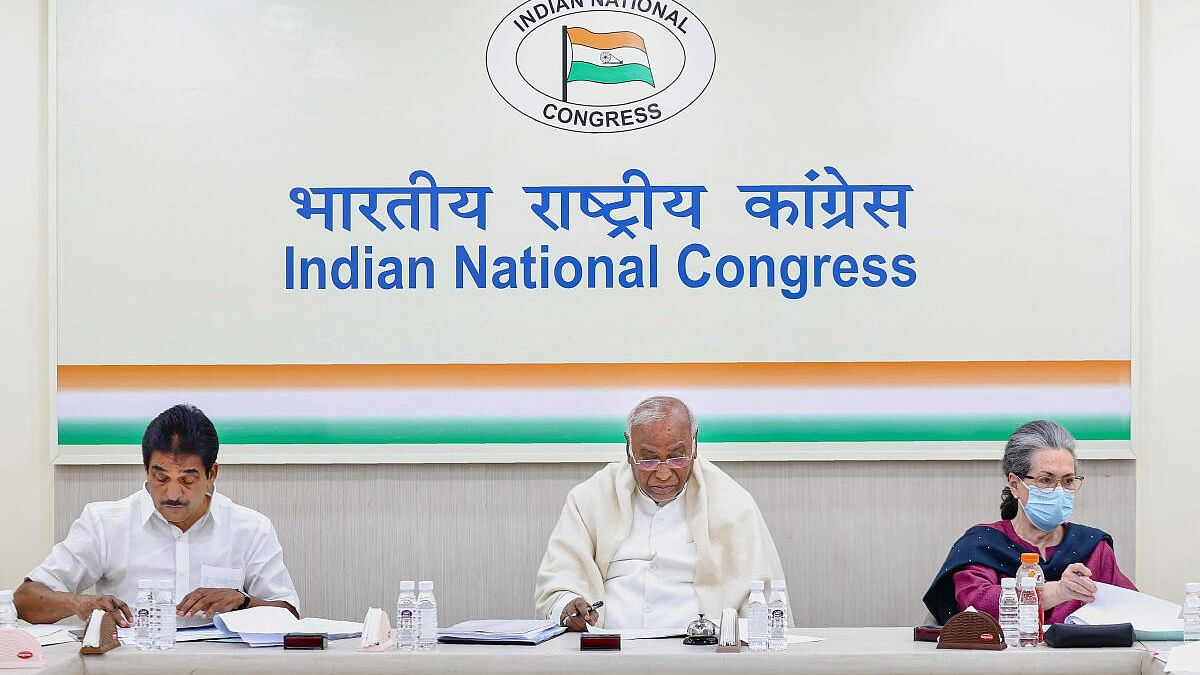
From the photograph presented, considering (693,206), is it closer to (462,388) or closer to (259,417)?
(462,388)

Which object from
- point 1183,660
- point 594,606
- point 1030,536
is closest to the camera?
point 1183,660

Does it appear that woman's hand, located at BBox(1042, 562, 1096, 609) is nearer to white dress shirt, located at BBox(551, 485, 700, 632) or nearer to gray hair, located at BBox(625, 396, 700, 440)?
white dress shirt, located at BBox(551, 485, 700, 632)

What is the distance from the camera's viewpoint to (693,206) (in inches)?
180

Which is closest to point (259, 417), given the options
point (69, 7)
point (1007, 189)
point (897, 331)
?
point (69, 7)

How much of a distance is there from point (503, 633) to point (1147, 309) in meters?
2.70

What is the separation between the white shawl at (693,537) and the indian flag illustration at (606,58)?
4.59ft

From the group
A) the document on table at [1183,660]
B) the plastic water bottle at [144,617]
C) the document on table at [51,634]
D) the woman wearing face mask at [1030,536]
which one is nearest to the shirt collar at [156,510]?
the document on table at [51,634]

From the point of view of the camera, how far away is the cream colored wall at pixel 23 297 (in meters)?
4.65

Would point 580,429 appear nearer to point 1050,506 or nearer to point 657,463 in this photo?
point 657,463

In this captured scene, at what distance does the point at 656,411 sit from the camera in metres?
4.08

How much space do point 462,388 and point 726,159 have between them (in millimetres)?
1251

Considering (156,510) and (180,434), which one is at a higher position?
(180,434)

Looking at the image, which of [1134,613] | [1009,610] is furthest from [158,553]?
[1134,613]

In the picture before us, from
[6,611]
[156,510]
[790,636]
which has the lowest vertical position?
[790,636]
